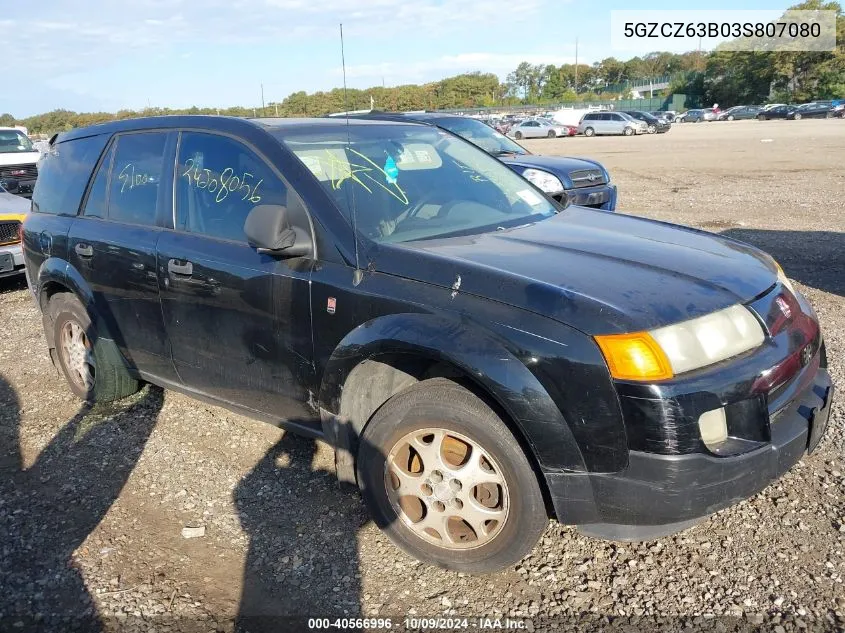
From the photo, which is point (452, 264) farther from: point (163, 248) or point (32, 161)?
point (32, 161)

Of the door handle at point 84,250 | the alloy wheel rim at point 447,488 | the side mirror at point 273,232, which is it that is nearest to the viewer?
the alloy wheel rim at point 447,488

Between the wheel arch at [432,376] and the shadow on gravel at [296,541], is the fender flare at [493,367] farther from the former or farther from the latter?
the shadow on gravel at [296,541]

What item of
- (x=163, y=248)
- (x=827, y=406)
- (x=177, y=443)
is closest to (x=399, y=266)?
(x=163, y=248)

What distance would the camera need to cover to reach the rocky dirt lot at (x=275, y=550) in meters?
2.72

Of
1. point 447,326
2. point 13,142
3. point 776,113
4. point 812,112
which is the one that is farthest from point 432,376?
point 776,113

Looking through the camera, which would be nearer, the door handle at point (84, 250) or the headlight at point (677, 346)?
the headlight at point (677, 346)

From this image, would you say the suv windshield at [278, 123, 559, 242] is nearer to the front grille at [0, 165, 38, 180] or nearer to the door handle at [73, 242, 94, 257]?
the door handle at [73, 242, 94, 257]

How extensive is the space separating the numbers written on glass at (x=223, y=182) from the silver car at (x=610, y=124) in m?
→ 43.8

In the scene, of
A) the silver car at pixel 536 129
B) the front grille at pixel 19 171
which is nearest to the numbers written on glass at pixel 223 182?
the front grille at pixel 19 171

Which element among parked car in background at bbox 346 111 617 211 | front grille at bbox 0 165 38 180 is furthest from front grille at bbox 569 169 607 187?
front grille at bbox 0 165 38 180

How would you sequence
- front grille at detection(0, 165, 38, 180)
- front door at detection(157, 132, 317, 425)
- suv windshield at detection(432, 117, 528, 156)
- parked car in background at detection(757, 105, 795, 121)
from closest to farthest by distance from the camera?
front door at detection(157, 132, 317, 425), suv windshield at detection(432, 117, 528, 156), front grille at detection(0, 165, 38, 180), parked car in background at detection(757, 105, 795, 121)

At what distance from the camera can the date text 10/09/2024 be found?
8.64 feet

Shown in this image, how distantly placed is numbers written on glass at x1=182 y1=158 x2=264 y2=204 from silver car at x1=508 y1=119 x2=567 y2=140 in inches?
1735

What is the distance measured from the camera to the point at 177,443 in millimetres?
4250
